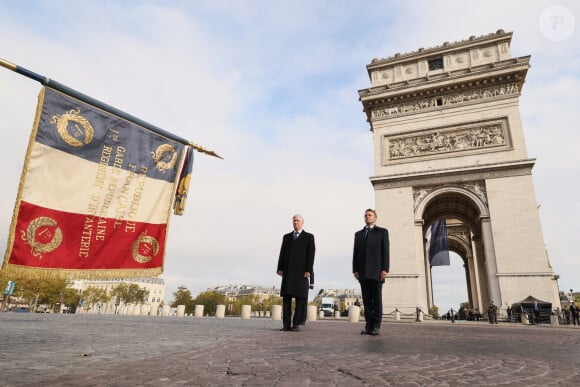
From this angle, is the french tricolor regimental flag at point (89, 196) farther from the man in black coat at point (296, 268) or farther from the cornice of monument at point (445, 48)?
the cornice of monument at point (445, 48)

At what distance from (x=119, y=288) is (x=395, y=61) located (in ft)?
252

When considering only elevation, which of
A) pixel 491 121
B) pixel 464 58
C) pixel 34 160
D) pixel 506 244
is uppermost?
pixel 464 58

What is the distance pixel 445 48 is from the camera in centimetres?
2320

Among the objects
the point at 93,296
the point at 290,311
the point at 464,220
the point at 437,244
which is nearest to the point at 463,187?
the point at 464,220

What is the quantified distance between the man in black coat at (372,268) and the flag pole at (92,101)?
2966 mm

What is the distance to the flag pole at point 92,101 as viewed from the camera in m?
3.69

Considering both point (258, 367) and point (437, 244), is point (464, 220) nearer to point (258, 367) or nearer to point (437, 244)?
point (437, 244)

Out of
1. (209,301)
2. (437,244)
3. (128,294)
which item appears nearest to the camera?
(437,244)

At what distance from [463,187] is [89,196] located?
1985 cm

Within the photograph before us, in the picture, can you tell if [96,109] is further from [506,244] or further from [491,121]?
[491,121]

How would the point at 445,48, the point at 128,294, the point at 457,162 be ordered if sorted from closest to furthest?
the point at 457,162
the point at 445,48
the point at 128,294

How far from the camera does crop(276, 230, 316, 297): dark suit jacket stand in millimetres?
6684

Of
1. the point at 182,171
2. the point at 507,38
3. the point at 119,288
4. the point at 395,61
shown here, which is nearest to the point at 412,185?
the point at 395,61

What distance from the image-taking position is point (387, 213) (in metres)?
21.0
